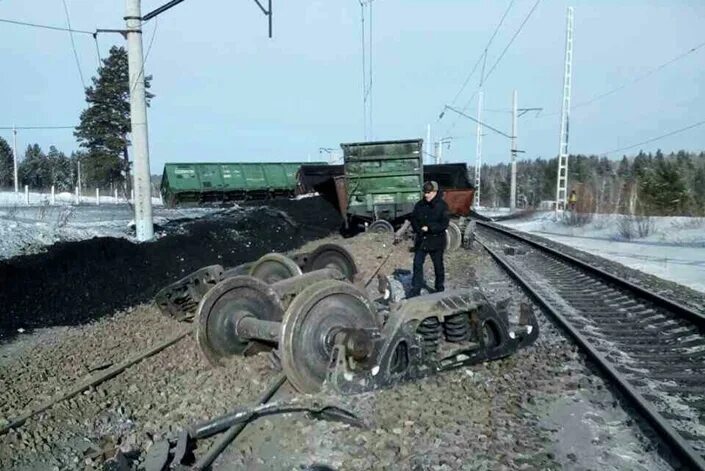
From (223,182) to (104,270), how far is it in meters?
34.6

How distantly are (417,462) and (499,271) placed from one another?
12086 mm

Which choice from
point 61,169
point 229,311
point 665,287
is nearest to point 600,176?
point 61,169

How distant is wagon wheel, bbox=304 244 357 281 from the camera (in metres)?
10.4

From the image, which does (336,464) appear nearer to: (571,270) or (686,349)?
(686,349)

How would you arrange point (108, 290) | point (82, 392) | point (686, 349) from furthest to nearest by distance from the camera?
point (108, 290)
point (686, 349)
point (82, 392)

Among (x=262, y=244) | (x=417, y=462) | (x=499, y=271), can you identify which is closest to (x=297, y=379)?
(x=417, y=462)

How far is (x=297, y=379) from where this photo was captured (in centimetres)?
601

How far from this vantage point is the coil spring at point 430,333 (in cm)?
625

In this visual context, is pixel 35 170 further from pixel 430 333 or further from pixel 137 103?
pixel 430 333

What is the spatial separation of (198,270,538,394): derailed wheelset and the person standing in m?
3.50

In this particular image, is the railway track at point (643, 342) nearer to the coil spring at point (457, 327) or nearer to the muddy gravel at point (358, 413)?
the muddy gravel at point (358, 413)

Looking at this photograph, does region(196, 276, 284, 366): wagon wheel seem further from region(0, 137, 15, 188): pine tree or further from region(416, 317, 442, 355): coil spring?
region(0, 137, 15, 188): pine tree

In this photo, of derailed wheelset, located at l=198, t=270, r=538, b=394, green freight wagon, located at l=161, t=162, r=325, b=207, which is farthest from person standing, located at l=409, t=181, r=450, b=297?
green freight wagon, located at l=161, t=162, r=325, b=207

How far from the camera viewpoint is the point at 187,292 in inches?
372
